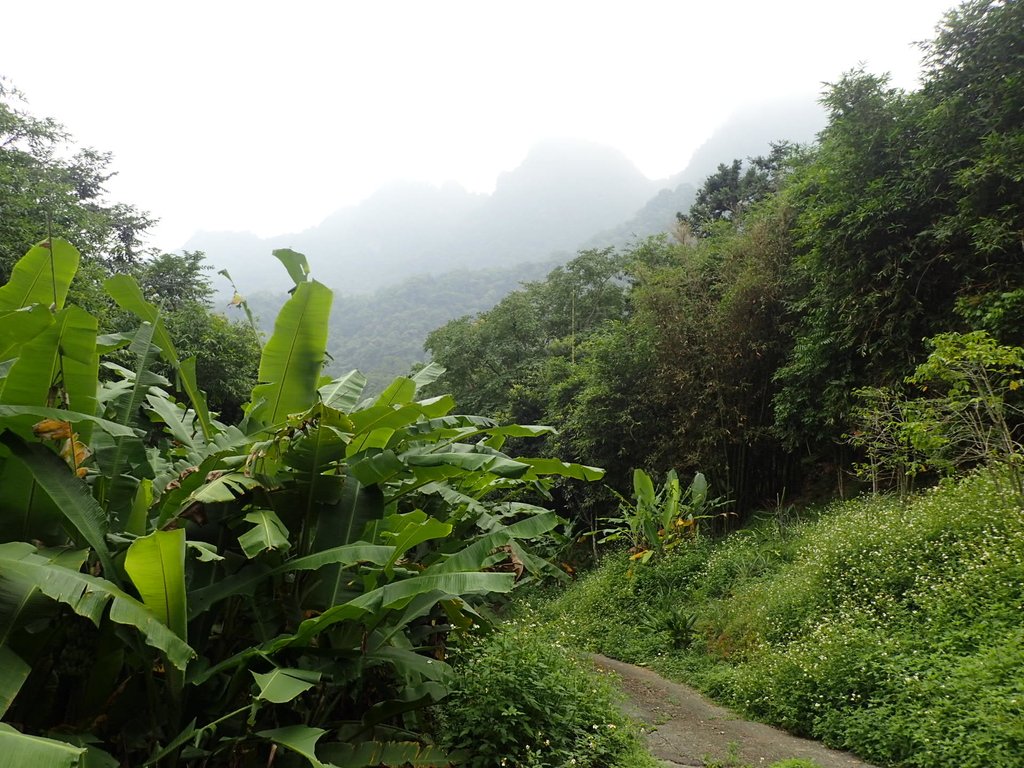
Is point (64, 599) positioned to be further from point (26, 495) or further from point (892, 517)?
point (892, 517)

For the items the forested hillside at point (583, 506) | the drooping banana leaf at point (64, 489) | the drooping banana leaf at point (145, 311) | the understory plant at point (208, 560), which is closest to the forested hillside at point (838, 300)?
the forested hillside at point (583, 506)

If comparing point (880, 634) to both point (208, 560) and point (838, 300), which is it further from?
point (838, 300)

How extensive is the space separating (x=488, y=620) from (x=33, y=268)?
3.14 m

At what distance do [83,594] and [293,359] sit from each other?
4.79ft

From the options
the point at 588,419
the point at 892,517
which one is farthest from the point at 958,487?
the point at 588,419

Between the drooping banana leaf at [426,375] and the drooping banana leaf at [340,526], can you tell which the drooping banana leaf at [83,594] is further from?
the drooping banana leaf at [426,375]

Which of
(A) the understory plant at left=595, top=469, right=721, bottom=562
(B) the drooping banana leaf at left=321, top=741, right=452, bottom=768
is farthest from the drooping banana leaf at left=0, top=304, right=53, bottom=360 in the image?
(A) the understory plant at left=595, top=469, right=721, bottom=562

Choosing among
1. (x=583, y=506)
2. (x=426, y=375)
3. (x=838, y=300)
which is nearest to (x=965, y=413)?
(x=838, y=300)

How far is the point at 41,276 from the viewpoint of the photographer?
2.82m

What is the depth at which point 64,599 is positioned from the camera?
1894mm

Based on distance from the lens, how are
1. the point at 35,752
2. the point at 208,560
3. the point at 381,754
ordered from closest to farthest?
the point at 35,752 < the point at 208,560 < the point at 381,754

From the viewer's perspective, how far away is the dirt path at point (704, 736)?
3.69 meters

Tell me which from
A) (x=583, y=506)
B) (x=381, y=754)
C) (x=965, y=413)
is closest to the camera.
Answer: (x=381, y=754)

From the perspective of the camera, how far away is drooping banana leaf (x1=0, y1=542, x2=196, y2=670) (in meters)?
1.93
